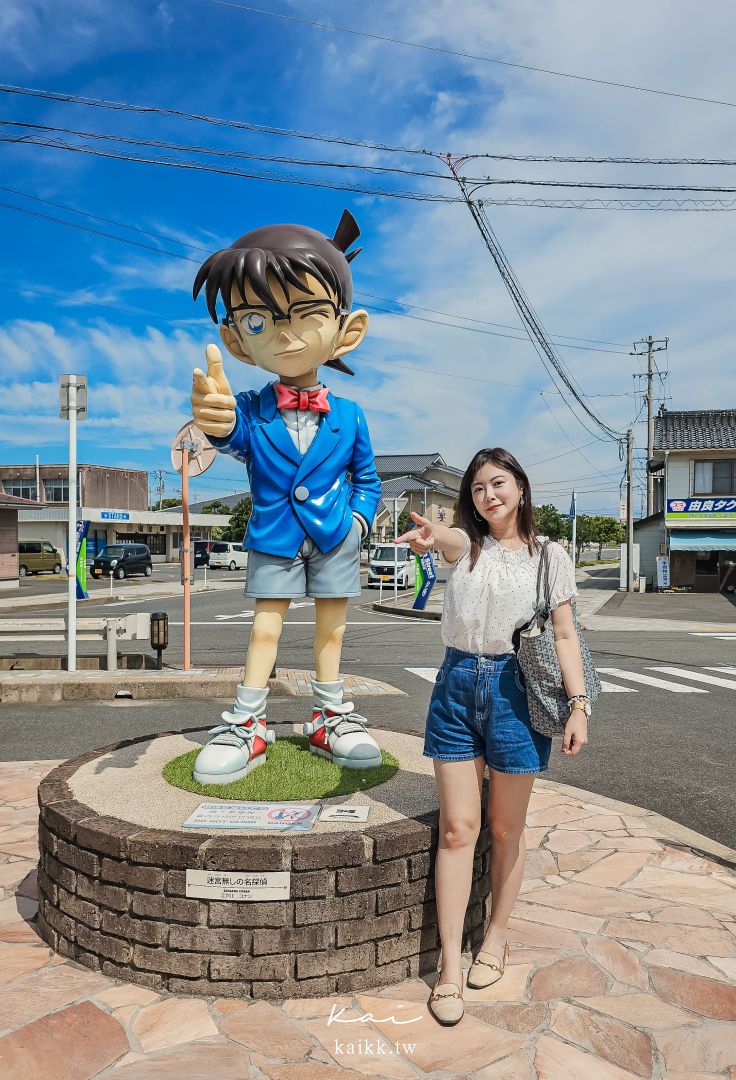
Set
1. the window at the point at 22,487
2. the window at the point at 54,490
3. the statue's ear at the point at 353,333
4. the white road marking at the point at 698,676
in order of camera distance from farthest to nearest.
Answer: the window at the point at 54,490
the window at the point at 22,487
the white road marking at the point at 698,676
the statue's ear at the point at 353,333

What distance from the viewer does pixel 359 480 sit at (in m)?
3.76

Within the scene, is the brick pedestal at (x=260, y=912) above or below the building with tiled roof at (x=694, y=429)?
below

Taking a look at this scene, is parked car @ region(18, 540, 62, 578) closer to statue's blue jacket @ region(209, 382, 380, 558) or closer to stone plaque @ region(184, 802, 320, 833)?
statue's blue jacket @ region(209, 382, 380, 558)

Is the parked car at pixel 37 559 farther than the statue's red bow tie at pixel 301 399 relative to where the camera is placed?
Yes

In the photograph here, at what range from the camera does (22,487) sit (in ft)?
157

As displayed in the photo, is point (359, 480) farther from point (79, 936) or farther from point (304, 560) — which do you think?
point (79, 936)

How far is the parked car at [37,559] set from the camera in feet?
110

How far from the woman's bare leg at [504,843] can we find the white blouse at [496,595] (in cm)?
46

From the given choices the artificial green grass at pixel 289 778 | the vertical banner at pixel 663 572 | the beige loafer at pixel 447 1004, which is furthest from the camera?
the vertical banner at pixel 663 572

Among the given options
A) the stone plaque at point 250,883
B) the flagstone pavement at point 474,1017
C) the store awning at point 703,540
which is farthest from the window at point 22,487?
the stone plaque at point 250,883

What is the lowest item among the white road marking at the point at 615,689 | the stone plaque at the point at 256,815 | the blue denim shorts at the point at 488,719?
the white road marking at the point at 615,689

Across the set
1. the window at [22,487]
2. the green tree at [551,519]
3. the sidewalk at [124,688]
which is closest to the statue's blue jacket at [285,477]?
the sidewalk at [124,688]

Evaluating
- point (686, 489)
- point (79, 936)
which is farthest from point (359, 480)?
point (686, 489)

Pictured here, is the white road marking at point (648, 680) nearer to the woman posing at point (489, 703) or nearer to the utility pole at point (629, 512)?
the woman posing at point (489, 703)
